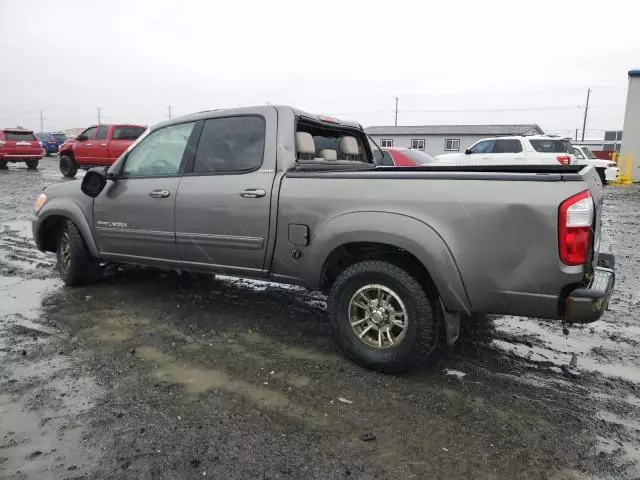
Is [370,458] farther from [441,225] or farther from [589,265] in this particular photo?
[589,265]

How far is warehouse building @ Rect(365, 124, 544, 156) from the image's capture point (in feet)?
131

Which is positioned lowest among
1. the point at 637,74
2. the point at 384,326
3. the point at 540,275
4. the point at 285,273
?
the point at 384,326

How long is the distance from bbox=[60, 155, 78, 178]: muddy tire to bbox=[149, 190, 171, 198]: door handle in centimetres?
1578

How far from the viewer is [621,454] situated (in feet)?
8.25

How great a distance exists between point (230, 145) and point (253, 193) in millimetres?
602

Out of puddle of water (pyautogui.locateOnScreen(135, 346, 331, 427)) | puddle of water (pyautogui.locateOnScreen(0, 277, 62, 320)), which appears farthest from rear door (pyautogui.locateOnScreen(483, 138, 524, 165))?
puddle of water (pyautogui.locateOnScreen(135, 346, 331, 427))

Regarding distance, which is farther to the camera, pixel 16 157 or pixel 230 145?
pixel 16 157

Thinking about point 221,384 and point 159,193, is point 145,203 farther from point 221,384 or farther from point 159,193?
point 221,384

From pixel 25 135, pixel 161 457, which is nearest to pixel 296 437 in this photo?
pixel 161 457

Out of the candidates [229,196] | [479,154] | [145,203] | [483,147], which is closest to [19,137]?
[479,154]

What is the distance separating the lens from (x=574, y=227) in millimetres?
2723

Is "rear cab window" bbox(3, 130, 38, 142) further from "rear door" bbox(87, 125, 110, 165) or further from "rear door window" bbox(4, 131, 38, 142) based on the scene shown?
"rear door" bbox(87, 125, 110, 165)

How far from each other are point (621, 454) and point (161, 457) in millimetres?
2323

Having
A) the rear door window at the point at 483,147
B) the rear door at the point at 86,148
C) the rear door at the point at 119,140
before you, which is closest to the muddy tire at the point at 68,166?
the rear door at the point at 86,148
